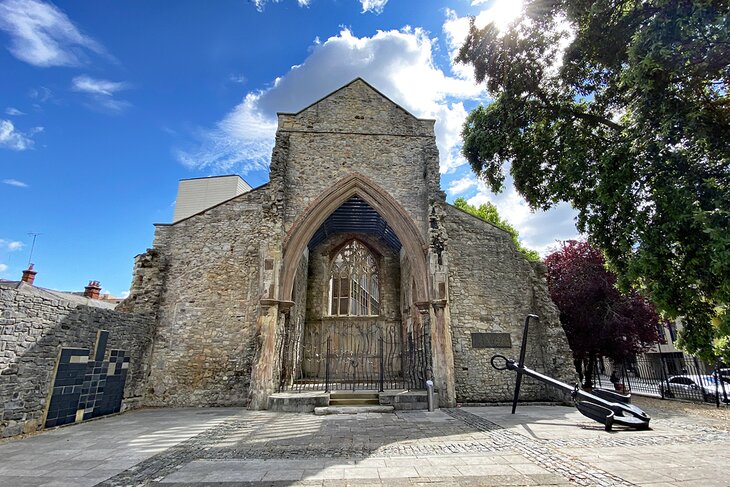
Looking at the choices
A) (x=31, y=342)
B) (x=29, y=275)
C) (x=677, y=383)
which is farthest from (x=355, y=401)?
→ (x=29, y=275)

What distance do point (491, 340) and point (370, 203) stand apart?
541 cm

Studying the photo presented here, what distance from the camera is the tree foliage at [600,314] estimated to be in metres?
11.4

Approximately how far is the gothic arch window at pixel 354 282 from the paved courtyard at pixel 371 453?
284 inches

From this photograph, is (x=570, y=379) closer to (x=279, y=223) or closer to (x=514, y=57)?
(x=514, y=57)

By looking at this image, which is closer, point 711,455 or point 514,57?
point 711,455

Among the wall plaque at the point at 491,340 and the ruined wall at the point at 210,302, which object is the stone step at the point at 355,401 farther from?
the wall plaque at the point at 491,340

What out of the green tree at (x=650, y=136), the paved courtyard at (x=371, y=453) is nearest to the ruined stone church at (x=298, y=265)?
the paved courtyard at (x=371, y=453)

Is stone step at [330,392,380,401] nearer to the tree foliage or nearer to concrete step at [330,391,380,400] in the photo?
concrete step at [330,391,380,400]

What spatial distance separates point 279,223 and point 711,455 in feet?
30.8

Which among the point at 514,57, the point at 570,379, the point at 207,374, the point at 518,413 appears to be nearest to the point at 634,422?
the point at 518,413

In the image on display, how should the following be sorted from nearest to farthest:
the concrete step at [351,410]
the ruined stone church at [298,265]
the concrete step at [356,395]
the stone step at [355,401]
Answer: the concrete step at [351,410] < the stone step at [355,401] < the concrete step at [356,395] < the ruined stone church at [298,265]

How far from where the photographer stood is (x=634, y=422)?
5.60m

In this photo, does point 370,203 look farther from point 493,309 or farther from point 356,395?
point 356,395

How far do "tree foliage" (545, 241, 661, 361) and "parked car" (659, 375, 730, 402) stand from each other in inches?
57.1
